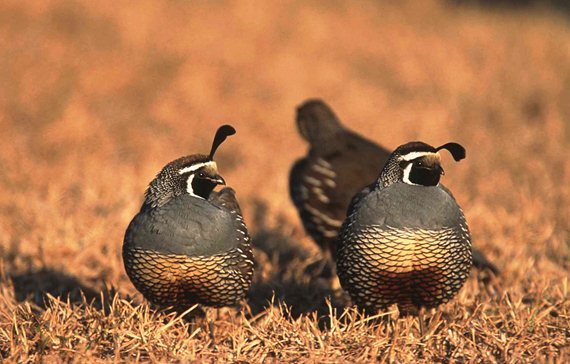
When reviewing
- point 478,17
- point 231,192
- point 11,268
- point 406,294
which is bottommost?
point 11,268

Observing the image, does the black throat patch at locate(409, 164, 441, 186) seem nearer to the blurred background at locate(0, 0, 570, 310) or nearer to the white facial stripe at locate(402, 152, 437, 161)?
the white facial stripe at locate(402, 152, 437, 161)

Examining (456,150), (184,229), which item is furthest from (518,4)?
(184,229)

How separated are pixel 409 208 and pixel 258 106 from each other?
7.28m

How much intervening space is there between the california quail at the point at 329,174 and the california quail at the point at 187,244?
1.61 metres

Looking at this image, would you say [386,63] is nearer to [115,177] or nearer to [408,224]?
[115,177]

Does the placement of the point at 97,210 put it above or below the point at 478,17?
below

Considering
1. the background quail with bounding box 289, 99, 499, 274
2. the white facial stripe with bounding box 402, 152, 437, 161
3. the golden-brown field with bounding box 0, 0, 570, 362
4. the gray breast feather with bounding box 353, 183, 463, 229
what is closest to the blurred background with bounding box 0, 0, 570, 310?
the golden-brown field with bounding box 0, 0, 570, 362

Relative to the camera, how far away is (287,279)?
5.92m

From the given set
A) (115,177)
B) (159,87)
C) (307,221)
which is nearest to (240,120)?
(159,87)

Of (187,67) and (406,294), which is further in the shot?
(187,67)

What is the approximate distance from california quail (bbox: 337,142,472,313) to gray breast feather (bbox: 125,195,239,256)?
2.25 feet

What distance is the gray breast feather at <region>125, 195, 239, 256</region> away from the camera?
4418 mm

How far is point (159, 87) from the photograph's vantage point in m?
11.7

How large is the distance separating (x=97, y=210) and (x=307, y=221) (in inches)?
75.1
